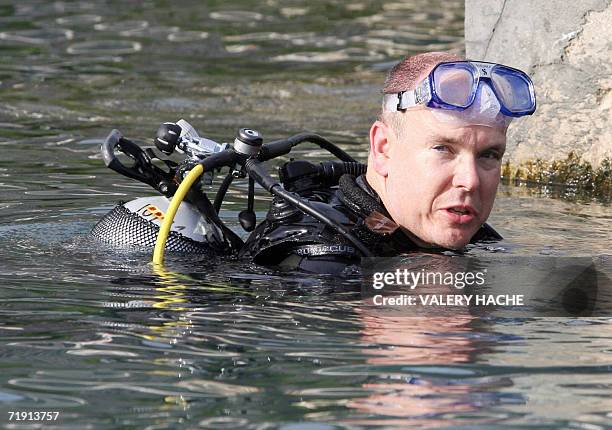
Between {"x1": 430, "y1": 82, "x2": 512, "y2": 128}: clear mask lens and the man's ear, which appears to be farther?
the man's ear

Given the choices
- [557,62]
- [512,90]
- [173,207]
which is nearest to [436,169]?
[512,90]

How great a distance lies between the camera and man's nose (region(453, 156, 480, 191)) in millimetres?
4363

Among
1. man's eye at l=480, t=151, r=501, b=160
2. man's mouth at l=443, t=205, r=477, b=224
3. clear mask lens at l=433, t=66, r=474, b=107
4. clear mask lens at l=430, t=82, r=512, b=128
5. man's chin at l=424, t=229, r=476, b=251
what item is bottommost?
man's chin at l=424, t=229, r=476, b=251

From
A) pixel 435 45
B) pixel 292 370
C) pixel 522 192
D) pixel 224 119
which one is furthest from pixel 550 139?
pixel 435 45

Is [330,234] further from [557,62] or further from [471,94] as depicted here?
[557,62]

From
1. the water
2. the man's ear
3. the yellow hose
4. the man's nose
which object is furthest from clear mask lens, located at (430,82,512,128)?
the yellow hose

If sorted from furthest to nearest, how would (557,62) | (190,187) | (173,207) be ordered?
(557,62) < (190,187) < (173,207)

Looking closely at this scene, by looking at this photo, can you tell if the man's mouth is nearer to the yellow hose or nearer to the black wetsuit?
the black wetsuit

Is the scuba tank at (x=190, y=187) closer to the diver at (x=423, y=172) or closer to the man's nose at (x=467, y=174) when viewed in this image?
the diver at (x=423, y=172)

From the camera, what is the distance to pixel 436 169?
4410 mm

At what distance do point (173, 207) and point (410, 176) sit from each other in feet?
2.66

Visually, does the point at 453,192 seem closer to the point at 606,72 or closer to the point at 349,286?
the point at 349,286

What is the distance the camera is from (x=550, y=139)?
780 cm

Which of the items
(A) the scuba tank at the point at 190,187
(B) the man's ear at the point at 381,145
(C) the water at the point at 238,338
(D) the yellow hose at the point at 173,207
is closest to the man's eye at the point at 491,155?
(B) the man's ear at the point at 381,145
